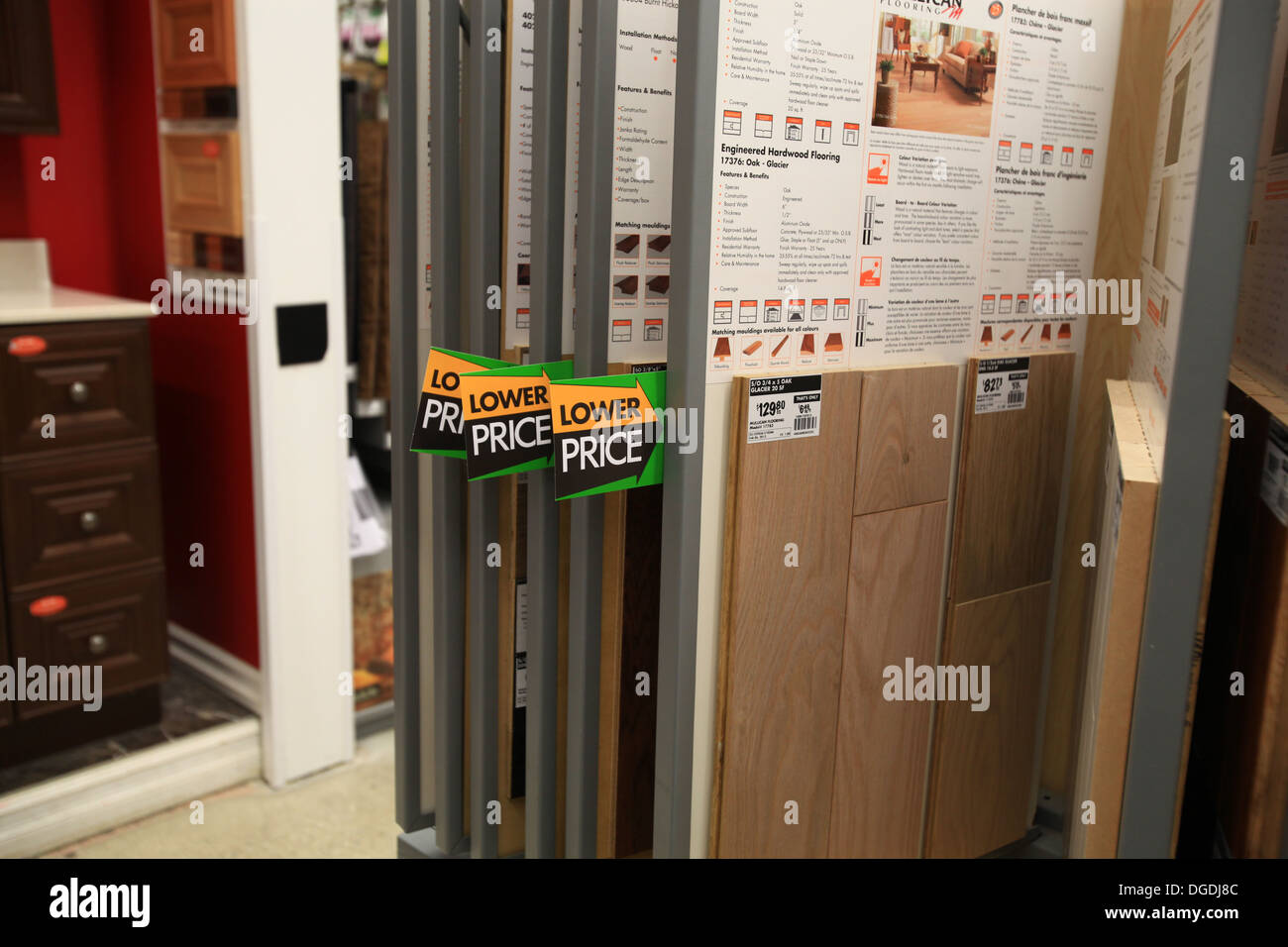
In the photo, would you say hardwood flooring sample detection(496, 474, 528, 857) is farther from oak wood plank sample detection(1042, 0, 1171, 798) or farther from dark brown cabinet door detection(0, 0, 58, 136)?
dark brown cabinet door detection(0, 0, 58, 136)

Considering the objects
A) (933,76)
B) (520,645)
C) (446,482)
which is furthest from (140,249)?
(933,76)

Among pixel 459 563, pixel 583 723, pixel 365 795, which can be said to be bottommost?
pixel 365 795

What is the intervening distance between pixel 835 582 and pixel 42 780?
2389mm

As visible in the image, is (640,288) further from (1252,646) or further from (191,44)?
(191,44)

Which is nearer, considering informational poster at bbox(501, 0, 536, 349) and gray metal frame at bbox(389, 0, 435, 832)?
informational poster at bbox(501, 0, 536, 349)

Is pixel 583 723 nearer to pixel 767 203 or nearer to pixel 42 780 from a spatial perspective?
pixel 767 203

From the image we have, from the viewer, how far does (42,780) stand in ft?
9.21

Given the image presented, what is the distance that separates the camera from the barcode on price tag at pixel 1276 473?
3.83ft

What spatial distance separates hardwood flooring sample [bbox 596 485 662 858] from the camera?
133 centimetres

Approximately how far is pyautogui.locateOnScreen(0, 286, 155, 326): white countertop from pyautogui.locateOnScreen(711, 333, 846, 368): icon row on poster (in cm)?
207

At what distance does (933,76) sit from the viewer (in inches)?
56.3

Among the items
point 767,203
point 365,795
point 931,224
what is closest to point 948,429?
point 931,224

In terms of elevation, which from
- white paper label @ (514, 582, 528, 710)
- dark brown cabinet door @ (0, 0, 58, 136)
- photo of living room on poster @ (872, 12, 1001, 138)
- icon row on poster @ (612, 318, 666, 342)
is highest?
dark brown cabinet door @ (0, 0, 58, 136)

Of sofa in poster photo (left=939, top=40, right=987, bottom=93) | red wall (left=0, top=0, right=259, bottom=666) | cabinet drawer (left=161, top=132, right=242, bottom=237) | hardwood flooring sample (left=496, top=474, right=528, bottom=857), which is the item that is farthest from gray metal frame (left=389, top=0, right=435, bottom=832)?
red wall (left=0, top=0, right=259, bottom=666)
